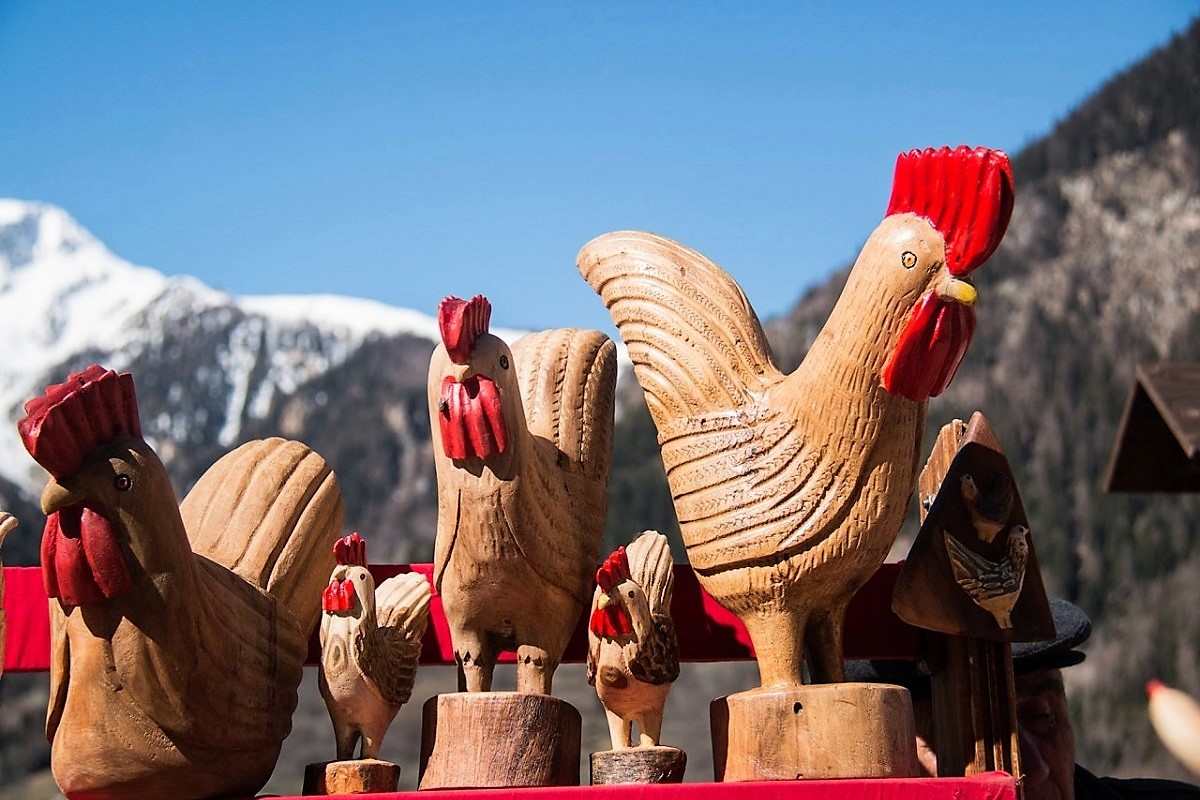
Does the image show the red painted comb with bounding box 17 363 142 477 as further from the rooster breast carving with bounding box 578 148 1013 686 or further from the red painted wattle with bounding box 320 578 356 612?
the rooster breast carving with bounding box 578 148 1013 686

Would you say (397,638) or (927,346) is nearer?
(927,346)

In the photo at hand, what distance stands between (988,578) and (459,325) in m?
0.90

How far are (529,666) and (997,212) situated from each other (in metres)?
0.95

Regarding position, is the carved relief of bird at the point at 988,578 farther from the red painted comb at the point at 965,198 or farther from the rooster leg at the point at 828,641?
the red painted comb at the point at 965,198

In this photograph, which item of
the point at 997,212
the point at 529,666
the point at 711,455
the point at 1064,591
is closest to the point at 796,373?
the point at 711,455

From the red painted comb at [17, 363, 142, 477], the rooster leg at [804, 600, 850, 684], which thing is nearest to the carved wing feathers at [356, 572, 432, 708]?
the red painted comb at [17, 363, 142, 477]

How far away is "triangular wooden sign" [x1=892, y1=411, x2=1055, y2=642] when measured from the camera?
7.39 feet

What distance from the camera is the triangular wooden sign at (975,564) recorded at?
225cm

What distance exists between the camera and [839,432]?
6.81 feet

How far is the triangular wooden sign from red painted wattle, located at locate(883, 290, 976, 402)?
0.29 m

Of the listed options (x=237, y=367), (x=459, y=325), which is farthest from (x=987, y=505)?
(x=237, y=367)

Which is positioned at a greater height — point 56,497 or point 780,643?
point 56,497

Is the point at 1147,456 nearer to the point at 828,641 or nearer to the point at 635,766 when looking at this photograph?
the point at 828,641

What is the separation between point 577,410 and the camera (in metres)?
2.36
